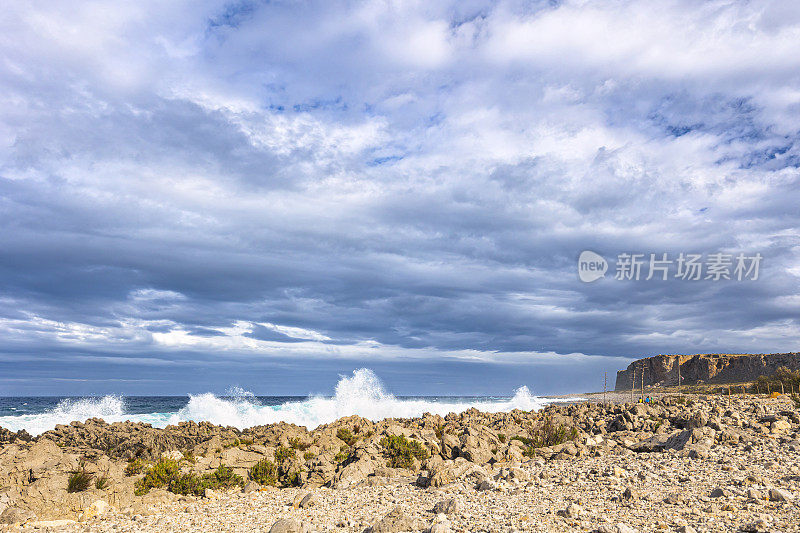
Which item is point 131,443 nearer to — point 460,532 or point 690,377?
point 460,532

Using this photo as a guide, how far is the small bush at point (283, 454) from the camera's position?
17.7m

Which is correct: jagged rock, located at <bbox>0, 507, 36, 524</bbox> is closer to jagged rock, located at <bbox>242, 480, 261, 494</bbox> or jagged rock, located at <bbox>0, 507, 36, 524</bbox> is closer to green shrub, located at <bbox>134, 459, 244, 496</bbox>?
green shrub, located at <bbox>134, 459, 244, 496</bbox>

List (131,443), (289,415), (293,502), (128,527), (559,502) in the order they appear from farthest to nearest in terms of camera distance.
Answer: (289,415) < (131,443) < (293,502) < (128,527) < (559,502)

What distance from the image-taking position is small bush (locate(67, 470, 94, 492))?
1317 centimetres

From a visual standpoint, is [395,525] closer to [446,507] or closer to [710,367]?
[446,507]

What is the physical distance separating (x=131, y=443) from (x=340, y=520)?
1546cm

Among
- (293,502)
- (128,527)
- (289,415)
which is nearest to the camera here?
A: (128,527)

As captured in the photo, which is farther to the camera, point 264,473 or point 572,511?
point 264,473

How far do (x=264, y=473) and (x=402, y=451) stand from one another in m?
4.32

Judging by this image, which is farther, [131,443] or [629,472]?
[131,443]

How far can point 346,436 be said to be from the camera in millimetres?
23031

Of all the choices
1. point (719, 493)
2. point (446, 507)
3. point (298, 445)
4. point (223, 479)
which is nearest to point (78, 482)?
point (223, 479)

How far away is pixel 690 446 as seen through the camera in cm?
1466

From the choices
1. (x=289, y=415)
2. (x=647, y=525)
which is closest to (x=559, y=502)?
(x=647, y=525)
